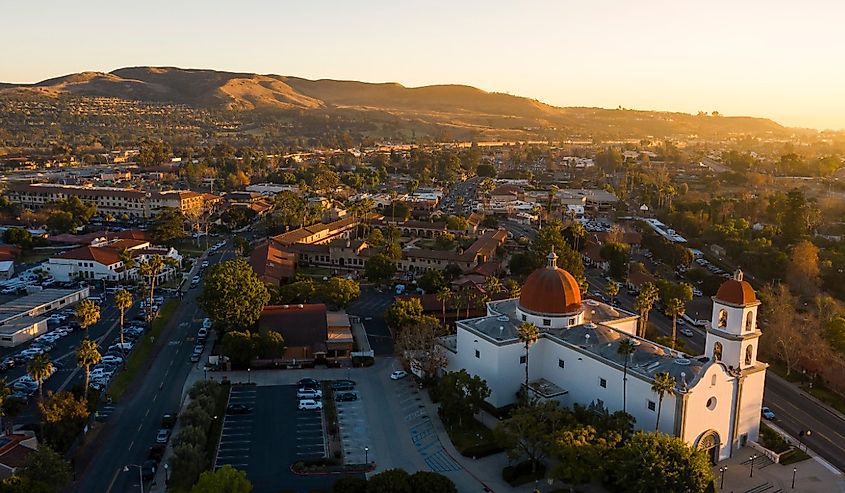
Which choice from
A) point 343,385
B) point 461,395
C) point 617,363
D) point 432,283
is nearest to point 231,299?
point 343,385

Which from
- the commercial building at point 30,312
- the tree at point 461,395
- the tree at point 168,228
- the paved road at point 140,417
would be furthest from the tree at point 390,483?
the tree at point 168,228

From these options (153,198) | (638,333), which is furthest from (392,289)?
(153,198)

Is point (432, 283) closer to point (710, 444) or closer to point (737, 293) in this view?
point (737, 293)

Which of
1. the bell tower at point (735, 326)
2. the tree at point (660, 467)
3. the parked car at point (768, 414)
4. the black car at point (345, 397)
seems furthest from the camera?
the black car at point (345, 397)

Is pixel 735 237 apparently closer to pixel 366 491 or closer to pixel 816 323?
pixel 816 323

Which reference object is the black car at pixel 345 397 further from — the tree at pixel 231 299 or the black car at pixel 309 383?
the tree at pixel 231 299

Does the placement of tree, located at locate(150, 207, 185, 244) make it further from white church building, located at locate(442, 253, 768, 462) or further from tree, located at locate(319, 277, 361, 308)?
white church building, located at locate(442, 253, 768, 462)

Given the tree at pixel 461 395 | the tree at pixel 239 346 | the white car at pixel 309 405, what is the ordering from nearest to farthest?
1. the tree at pixel 461 395
2. the white car at pixel 309 405
3. the tree at pixel 239 346
